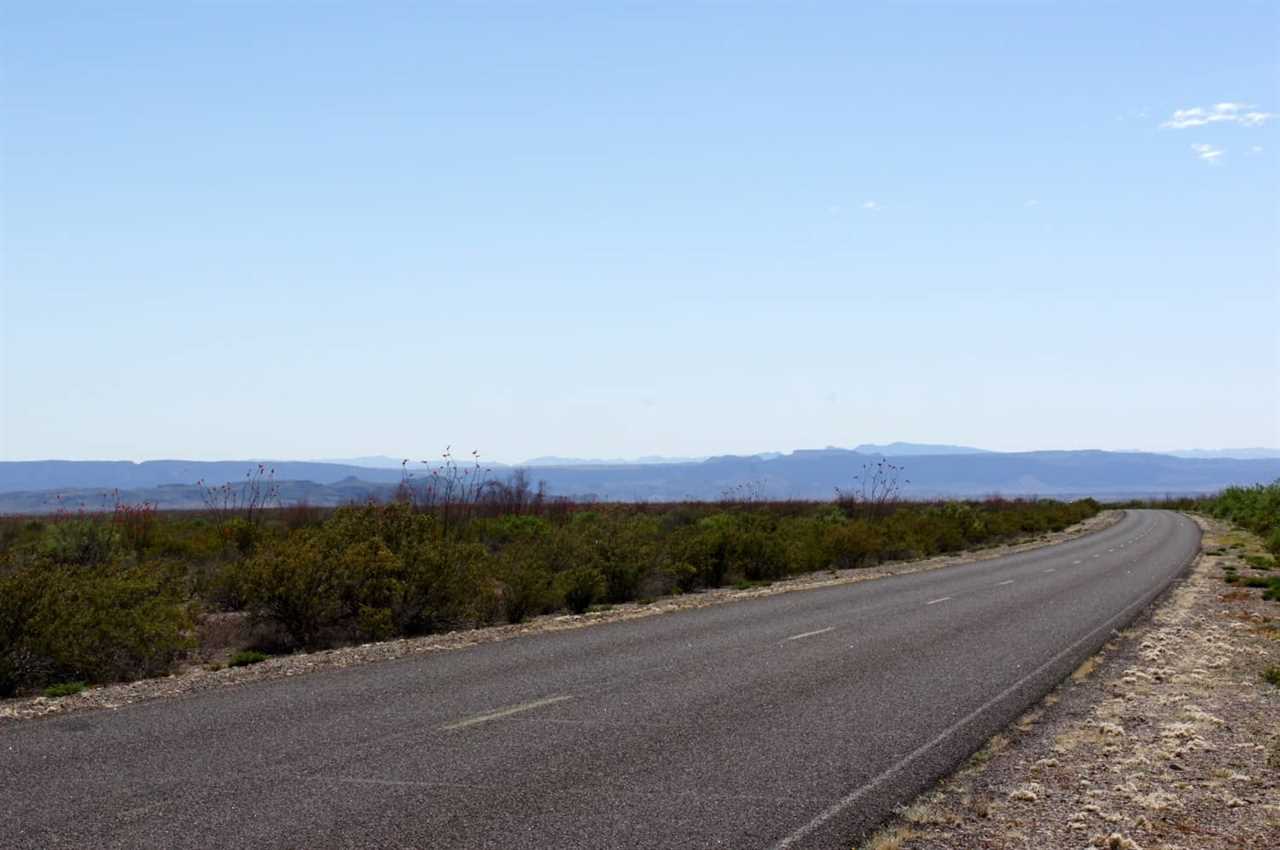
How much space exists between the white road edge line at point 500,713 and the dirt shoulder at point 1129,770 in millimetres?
4013

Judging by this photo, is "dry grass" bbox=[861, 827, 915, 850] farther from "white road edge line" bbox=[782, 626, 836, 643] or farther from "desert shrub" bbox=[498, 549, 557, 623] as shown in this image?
"desert shrub" bbox=[498, 549, 557, 623]

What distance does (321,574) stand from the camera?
17.3m

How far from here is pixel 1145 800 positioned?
834 centimetres

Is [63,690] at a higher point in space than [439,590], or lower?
lower

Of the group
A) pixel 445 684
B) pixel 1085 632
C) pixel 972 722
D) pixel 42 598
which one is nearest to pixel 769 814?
pixel 972 722

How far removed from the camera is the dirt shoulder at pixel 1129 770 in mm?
7527

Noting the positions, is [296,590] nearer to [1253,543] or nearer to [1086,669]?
[1086,669]

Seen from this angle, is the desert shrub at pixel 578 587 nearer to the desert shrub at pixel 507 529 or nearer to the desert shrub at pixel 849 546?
the desert shrub at pixel 507 529

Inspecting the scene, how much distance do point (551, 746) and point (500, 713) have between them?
1.51 meters

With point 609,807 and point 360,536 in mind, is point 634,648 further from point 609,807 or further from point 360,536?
point 609,807

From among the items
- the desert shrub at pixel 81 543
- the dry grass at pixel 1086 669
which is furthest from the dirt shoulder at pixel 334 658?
the desert shrub at pixel 81 543

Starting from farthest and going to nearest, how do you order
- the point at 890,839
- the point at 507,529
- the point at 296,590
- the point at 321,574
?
the point at 507,529
the point at 321,574
the point at 296,590
the point at 890,839

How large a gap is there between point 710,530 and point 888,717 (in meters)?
20.6

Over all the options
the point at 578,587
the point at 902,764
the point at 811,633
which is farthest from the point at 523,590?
the point at 902,764
